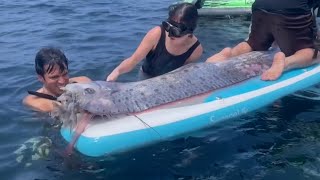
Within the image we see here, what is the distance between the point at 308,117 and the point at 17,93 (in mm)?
4692

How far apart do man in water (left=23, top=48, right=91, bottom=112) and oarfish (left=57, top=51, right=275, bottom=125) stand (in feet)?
1.89

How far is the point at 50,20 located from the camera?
13.0 meters

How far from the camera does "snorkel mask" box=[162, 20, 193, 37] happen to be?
646 cm

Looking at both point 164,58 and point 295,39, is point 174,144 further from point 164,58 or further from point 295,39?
point 295,39

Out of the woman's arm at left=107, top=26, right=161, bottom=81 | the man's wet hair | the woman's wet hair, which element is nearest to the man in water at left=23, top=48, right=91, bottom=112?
the man's wet hair

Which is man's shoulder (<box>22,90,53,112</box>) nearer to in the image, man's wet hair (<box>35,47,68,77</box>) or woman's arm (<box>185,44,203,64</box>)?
man's wet hair (<box>35,47,68,77</box>)

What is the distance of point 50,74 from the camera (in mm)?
6113

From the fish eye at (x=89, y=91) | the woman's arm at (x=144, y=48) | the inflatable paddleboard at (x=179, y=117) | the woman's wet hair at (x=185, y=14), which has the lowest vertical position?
the inflatable paddleboard at (x=179, y=117)

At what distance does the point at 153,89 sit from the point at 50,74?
1345 millimetres

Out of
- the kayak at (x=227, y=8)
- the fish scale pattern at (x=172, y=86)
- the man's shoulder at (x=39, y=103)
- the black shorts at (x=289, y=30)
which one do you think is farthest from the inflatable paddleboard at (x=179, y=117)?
the kayak at (x=227, y=8)

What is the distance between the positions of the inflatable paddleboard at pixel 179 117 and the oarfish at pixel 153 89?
10 cm

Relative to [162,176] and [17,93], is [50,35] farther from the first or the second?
[162,176]

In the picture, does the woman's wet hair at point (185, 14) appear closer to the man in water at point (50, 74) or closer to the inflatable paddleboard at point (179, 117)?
the inflatable paddleboard at point (179, 117)

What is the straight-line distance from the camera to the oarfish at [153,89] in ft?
17.8
